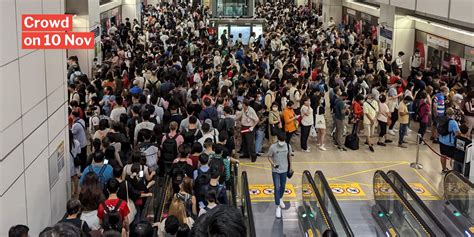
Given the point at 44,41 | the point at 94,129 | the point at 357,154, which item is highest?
the point at 44,41

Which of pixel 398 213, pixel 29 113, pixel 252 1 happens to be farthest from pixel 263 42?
pixel 29 113

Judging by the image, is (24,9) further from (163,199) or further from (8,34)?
(163,199)

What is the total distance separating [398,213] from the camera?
31.7ft

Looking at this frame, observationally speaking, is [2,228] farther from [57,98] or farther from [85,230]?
[57,98]

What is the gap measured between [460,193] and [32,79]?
705 centimetres

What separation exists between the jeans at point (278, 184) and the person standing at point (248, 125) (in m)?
2.62

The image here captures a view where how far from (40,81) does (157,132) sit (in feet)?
8.44

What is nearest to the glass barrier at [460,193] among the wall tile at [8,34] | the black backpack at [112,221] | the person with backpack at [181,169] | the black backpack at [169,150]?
the person with backpack at [181,169]

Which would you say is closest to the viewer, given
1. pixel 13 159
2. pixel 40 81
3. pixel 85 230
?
pixel 85 230

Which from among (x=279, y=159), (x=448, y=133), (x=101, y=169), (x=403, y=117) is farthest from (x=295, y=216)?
(x=403, y=117)

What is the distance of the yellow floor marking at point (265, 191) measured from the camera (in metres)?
11.6

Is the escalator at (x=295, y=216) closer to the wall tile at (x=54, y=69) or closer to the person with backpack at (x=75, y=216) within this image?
the person with backpack at (x=75, y=216)

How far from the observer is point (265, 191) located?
11.9m

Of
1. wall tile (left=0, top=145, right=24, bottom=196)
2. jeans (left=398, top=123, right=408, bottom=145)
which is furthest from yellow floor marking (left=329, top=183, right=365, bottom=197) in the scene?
wall tile (left=0, top=145, right=24, bottom=196)
